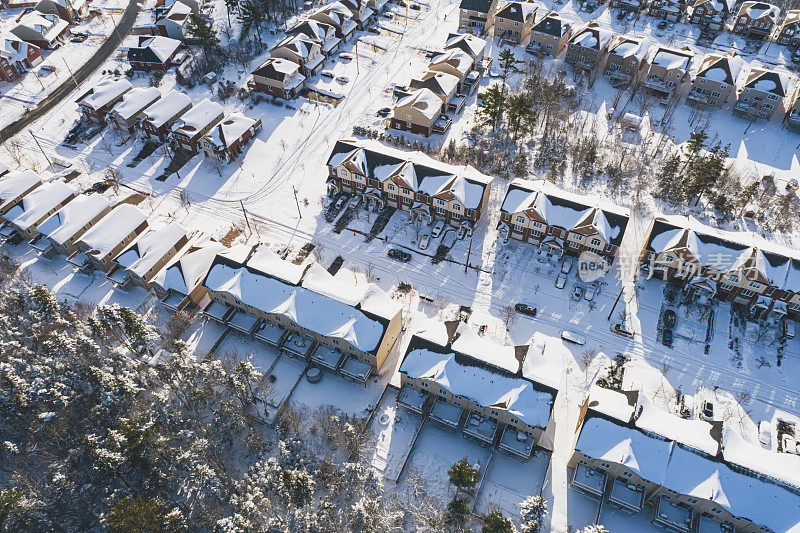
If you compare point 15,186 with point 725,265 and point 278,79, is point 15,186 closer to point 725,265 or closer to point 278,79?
point 278,79

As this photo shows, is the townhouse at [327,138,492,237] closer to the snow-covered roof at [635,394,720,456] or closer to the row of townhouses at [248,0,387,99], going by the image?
the row of townhouses at [248,0,387,99]

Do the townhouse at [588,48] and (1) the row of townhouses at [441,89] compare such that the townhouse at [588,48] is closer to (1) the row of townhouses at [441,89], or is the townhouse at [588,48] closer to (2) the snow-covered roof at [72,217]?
(1) the row of townhouses at [441,89]

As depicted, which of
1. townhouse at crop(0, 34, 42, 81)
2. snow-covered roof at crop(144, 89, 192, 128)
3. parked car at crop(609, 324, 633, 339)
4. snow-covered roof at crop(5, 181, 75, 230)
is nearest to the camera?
→ parked car at crop(609, 324, 633, 339)

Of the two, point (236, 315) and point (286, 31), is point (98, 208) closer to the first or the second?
point (236, 315)

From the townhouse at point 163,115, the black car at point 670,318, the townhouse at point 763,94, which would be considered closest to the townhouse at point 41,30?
the townhouse at point 163,115

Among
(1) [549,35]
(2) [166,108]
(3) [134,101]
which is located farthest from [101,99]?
(1) [549,35]

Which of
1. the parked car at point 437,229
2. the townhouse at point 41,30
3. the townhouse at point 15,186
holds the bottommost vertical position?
the townhouse at point 15,186

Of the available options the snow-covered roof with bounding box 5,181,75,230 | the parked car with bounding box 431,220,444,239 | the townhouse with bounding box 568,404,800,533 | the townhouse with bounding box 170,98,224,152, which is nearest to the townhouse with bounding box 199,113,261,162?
the townhouse with bounding box 170,98,224,152

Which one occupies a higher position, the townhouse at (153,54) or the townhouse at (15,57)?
the townhouse at (153,54)
